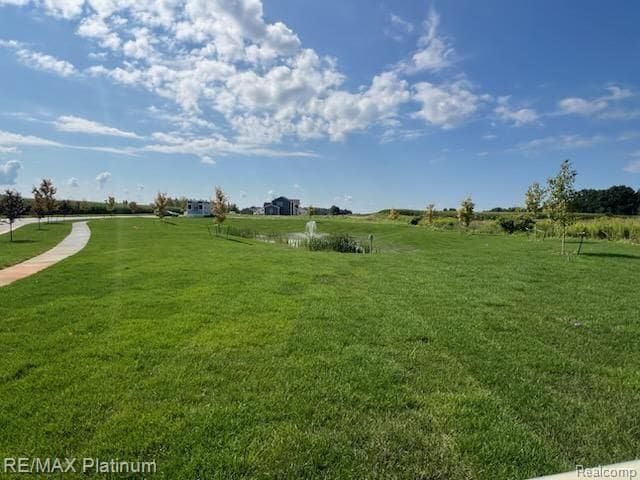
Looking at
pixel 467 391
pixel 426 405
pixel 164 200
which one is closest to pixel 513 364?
pixel 467 391

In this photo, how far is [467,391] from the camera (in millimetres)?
3836

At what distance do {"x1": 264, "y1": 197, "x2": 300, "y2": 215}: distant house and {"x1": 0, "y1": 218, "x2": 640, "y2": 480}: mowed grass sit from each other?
294 ft

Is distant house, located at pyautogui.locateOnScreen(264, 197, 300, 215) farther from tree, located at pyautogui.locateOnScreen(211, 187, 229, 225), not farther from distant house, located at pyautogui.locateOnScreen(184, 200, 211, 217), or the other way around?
tree, located at pyautogui.locateOnScreen(211, 187, 229, 225)

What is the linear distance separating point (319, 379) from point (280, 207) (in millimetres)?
95558

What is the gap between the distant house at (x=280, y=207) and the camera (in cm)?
9750

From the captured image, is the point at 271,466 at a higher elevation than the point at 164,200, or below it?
below

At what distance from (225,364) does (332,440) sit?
177cm

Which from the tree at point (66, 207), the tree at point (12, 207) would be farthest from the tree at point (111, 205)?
the tree at point (12, 207)

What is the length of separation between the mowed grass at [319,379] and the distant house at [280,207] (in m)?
89.7

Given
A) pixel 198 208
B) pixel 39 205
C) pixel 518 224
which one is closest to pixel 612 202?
pixel 518 224

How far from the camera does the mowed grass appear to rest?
2855 millimetres

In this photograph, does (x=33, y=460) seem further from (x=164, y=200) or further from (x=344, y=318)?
(x=164, y=200)

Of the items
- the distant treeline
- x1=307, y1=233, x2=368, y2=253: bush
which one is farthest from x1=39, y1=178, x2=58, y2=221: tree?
the distant treeline

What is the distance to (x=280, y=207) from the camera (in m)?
98.6
